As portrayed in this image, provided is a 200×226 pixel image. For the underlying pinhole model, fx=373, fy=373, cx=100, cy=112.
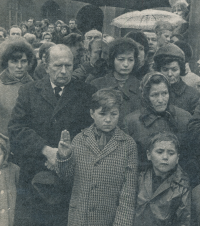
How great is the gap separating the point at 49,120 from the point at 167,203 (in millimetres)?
1227

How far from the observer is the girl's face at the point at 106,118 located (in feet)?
9.73

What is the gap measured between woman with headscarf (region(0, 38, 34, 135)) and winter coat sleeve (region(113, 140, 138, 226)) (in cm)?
154

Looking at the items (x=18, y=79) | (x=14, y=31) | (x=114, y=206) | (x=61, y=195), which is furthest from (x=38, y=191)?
(x=14, y=31)

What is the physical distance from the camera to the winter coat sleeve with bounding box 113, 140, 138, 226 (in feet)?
9.57

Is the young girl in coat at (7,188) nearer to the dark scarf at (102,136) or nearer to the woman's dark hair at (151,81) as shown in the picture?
the dark scarf at (102,136)

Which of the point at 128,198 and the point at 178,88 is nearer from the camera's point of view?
the point at 128,198

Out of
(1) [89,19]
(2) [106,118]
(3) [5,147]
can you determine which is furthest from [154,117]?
(1) [89,19]

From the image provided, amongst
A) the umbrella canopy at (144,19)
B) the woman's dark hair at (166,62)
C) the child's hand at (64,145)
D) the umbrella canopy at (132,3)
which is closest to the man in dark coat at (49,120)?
the child's hand at (64,145)

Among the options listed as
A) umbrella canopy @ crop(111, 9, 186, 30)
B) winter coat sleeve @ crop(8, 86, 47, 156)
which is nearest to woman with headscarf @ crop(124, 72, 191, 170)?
winter coat sleeve @ crop(8, 86, 47, 156)

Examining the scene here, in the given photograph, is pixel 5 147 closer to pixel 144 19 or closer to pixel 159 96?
pixel 159 96

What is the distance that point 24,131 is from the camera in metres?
3.20

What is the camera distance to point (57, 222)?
10.9 ft

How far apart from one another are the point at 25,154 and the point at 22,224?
76cm

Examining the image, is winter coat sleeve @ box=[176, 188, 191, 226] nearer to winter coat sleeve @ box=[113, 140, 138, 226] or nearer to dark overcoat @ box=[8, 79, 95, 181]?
winter coat sleeve @ box=[113, 140, 138, 226]
